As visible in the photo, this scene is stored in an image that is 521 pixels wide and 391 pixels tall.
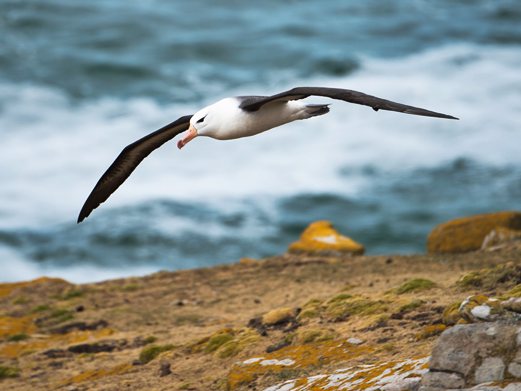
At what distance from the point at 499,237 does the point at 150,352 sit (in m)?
6.84

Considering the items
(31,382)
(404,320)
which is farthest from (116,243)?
(404,320)

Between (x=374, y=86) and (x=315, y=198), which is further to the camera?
(x=374, y=86)

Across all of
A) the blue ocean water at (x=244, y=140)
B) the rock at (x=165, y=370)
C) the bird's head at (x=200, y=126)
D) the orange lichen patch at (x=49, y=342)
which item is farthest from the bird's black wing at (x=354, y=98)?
the blue ocean water at (x=244, y=140)

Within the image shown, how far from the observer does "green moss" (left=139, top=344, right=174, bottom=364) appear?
627 inches

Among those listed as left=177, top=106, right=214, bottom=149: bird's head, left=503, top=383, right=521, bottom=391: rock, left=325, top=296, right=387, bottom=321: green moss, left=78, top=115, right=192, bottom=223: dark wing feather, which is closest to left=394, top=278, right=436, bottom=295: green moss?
left=325, top=296, right=387, bottom=321: green moss

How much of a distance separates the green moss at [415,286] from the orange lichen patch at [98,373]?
333cm

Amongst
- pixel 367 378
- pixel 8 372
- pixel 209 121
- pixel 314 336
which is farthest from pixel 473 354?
pixel 8 372

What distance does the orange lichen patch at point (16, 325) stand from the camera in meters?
19.0

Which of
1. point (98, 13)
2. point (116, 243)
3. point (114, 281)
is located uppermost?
point (98, 13)

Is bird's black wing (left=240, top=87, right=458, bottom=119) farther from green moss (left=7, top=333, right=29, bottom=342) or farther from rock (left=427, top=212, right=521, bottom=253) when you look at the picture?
rock (left=427, top=212, right=521, bottom=253)

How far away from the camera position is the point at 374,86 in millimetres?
50594

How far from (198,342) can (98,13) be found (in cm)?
4723

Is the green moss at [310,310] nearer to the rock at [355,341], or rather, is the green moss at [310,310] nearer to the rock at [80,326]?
the rock at [355,341]

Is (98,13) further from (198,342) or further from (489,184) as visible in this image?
(198,342)
